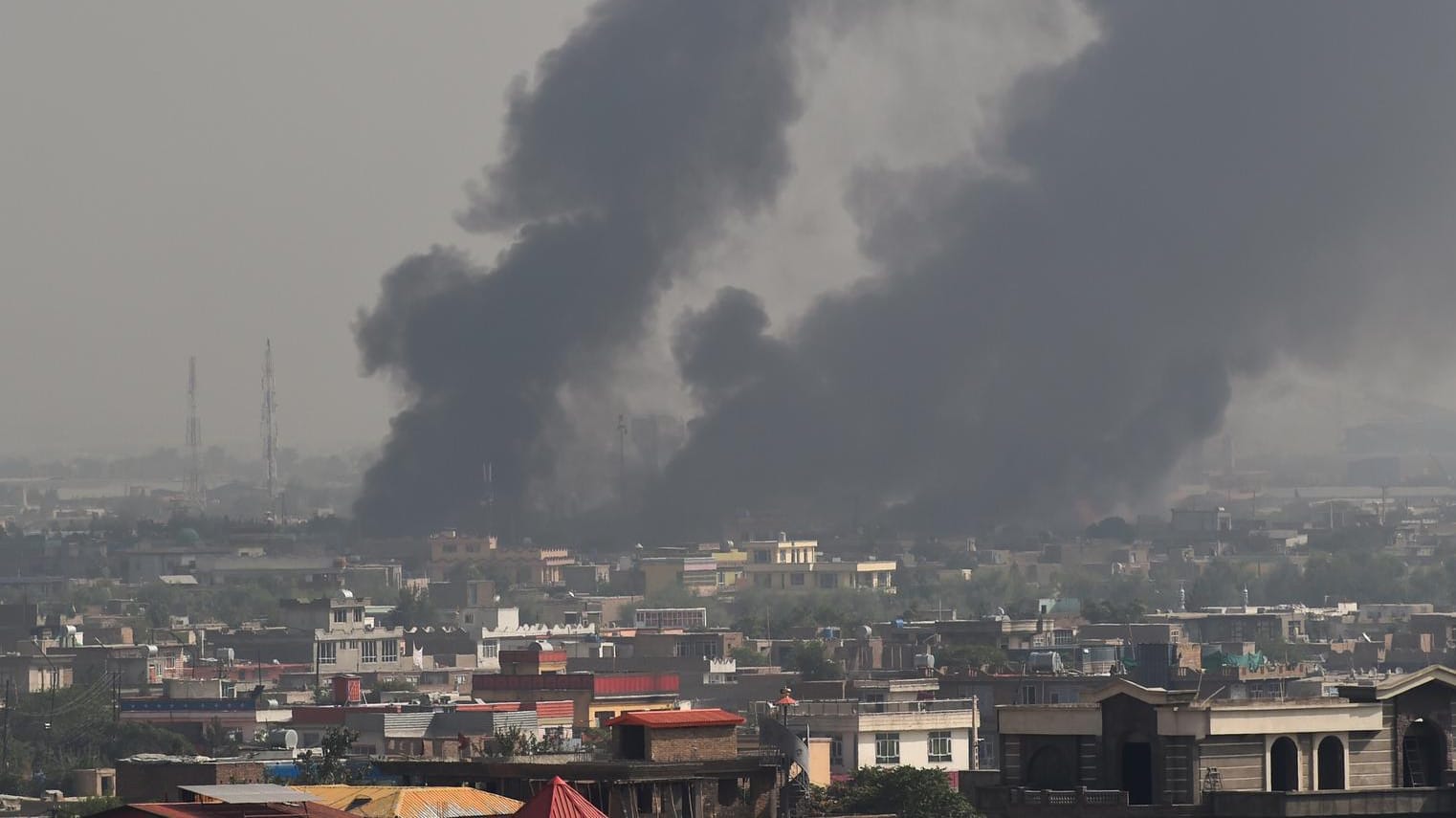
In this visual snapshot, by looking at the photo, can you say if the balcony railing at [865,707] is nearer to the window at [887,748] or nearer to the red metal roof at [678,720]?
the window at [887,748]

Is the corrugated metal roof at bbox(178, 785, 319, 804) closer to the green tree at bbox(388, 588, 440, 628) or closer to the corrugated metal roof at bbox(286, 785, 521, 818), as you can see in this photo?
the corrugated metal roof at bbox(286, 785, 521, 818)

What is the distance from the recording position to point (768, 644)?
10412 cm

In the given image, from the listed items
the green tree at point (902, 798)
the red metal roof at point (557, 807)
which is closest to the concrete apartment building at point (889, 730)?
the green tree at point (902, 798)

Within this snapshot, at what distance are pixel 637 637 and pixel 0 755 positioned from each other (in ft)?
106

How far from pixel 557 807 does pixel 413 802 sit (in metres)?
4.06

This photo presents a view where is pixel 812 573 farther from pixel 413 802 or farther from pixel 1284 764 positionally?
pixel 1284 764

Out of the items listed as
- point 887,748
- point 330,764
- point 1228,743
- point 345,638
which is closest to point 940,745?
point 887,748

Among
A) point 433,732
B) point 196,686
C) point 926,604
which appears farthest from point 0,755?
point 926,604

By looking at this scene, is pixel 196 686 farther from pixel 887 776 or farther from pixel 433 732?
pixel 887 776

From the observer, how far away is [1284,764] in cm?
2495

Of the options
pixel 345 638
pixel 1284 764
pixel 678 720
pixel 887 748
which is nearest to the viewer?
pixel 1284 764

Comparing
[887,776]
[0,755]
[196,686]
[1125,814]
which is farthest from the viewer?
[196,686]

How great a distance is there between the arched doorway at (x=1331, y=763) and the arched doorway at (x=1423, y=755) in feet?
1.57

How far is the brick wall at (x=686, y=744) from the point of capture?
31.9m
